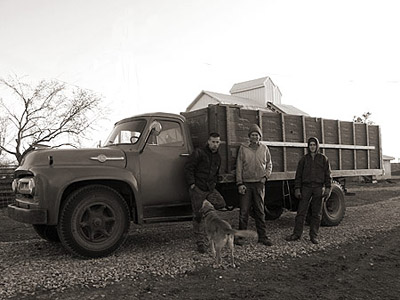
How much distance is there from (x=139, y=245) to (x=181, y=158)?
1736 mm

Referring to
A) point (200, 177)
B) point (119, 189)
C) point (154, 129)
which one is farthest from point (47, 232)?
point (200, 177)

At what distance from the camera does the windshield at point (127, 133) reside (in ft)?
21.3

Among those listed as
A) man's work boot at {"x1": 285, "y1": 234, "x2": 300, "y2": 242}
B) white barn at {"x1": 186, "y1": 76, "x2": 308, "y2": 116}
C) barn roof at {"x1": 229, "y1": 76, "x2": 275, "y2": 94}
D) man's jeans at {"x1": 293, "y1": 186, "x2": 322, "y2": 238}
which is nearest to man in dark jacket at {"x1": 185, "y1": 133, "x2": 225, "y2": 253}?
man's work boot at {"x1": 285, "y1": 234, "x2": 300, "y2": 242}

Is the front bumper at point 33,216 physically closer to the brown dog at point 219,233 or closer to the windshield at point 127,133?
the windshield at point 127,133

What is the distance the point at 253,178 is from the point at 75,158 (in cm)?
295

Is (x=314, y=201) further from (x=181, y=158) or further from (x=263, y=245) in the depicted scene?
(x=181, y=158)

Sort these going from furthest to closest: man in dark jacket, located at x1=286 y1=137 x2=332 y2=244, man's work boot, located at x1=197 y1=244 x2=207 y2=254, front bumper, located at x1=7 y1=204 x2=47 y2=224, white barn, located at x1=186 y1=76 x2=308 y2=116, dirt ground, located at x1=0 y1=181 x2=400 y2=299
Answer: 1. white barn, located at x1=186 y1=76 x2=308 y2=116
2. man in dark jacket, located at x1=286 y1=137 x2=332 y2=244
3. man's work boot, located at x1=197 y1=244 x2=207 y2=254
4. front bumper, located at x1=7 y1=204 x2=47 y2=224
5. dirt ground, located at x1=0 y1=181 x2=400 y2=299

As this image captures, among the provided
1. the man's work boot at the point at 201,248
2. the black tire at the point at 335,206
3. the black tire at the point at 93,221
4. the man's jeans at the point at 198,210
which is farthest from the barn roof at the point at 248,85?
the black tire at the point at 93,221

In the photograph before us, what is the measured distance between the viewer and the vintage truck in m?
5.55

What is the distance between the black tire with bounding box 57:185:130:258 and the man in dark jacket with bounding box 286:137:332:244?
3095 millimetres

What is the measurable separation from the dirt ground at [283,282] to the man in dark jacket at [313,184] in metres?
1.12

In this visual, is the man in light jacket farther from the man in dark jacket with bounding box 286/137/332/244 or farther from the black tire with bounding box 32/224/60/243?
the black tire with bounding box 32/224/60/243

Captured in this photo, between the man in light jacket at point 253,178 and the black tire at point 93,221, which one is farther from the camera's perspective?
the man in light jacket at point 253,178

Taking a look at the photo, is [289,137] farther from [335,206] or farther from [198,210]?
[198,210]
